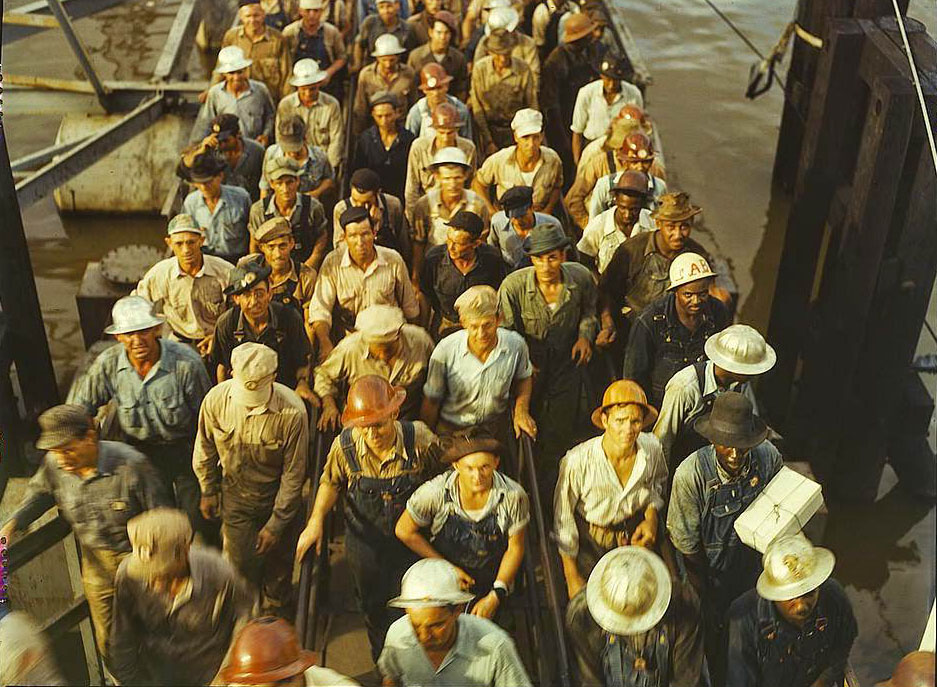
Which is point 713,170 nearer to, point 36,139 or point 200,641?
point 36,139

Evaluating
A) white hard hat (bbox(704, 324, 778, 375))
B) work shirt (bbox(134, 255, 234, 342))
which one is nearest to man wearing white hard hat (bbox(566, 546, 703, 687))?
white hard hat (bbox(704, 324, 778, 375))

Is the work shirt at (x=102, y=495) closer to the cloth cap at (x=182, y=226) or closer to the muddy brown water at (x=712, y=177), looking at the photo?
the cloth cap at (x=182, y=226)

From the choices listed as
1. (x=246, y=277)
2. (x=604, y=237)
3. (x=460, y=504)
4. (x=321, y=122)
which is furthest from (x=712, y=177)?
(x=460, y=504)

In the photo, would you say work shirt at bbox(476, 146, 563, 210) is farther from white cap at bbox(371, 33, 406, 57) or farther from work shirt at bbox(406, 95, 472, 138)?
white cap at bbox(371, 33, 406, 57)

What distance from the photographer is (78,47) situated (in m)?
12.5

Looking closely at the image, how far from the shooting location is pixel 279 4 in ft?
39.7

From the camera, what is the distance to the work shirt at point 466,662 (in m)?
4.39

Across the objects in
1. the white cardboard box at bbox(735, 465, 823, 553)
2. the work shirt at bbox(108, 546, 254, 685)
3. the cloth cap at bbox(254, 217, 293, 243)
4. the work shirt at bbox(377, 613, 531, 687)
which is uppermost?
the cloth cap at bbox(254, 217, 293, 243)

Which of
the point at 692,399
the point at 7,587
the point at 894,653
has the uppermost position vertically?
the point at 692,399

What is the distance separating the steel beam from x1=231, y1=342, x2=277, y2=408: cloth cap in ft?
14.1

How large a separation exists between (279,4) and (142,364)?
717cm

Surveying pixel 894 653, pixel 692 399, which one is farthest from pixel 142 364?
pixel 894 653

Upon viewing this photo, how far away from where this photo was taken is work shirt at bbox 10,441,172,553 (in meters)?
5.46

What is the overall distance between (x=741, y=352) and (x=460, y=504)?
5.66 feet
